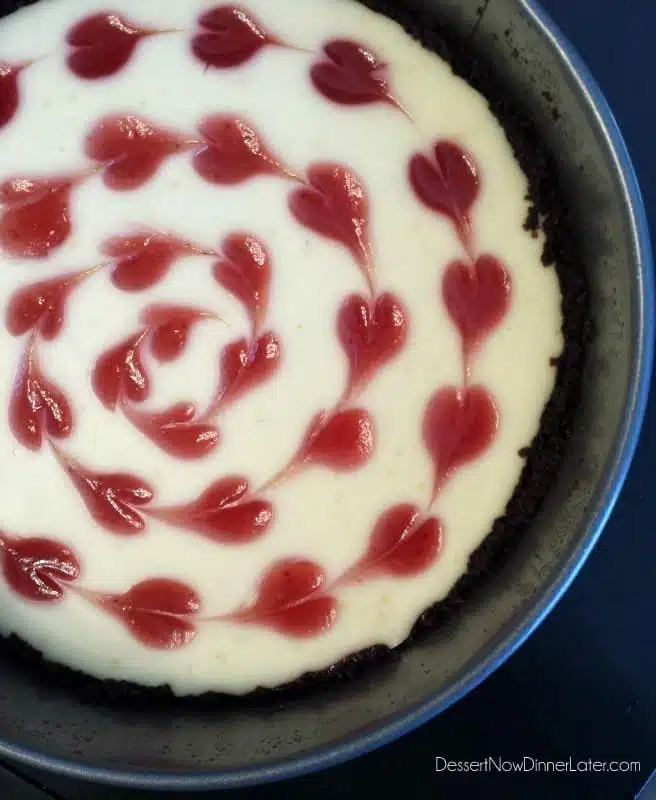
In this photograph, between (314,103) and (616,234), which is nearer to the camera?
(616,234)

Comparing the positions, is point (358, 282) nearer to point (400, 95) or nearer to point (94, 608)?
point (400, 95)

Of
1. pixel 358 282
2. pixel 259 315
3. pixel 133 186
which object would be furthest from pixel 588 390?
pixel 133 186

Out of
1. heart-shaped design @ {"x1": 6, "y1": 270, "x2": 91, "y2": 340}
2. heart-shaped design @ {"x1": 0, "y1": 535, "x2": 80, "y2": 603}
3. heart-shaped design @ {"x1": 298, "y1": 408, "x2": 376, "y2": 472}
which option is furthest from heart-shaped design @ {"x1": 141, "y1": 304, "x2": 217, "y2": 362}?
heart-shaped design @ {"x1": 0, "y1": 535, "x2": 80, "y2": 603}

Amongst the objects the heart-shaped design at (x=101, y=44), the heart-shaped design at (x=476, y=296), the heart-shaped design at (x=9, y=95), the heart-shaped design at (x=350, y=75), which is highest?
the heart-shaped design at (x=350, y=75)

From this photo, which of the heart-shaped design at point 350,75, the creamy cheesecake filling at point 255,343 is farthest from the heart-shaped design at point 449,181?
the heart-shaped design at point 350,75

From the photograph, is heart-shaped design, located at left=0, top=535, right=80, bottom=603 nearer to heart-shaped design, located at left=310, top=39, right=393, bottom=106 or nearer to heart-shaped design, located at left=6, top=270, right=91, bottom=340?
heart-shaped design, located at left=6, top=270, right=91, bottom=340

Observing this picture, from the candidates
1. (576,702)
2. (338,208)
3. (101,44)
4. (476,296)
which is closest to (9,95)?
(101,44)

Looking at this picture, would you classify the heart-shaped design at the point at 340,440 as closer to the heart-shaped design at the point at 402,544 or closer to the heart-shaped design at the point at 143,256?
the heart-shaped design at the point at 402,544
